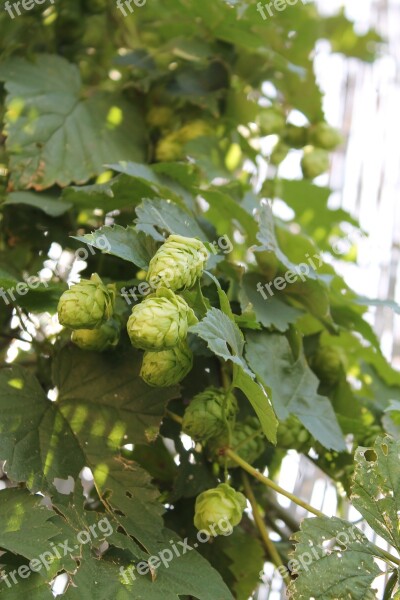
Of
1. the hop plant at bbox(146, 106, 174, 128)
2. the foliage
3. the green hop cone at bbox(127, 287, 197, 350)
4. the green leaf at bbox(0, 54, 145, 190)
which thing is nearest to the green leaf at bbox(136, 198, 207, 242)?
the foliage

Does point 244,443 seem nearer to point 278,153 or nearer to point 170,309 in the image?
point 170,309

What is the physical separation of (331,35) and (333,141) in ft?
1.22

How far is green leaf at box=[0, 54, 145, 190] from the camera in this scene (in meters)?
1.15

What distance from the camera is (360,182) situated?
208 cm

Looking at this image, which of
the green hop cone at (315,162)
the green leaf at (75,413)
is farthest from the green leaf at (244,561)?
the green hop cone at (315,162)

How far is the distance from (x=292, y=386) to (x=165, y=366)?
21 cm

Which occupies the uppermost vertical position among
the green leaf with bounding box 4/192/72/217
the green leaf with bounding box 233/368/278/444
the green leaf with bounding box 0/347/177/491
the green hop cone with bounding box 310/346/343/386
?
the green leaf with bounding box 4/192/72/217

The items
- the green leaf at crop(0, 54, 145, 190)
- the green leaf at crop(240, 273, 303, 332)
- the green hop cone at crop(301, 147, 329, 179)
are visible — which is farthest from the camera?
the green hop cone at crop(301, 147, 329, 179)

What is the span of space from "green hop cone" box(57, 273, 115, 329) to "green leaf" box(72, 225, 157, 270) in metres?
0.04

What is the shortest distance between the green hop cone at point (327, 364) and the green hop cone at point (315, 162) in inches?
14.4

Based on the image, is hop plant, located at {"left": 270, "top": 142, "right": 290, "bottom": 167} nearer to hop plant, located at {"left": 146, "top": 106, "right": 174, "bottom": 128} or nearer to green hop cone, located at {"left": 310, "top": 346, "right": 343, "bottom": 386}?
hop plant, located at {"left": 146, "top": 106, "right": 174, "bottom": 128}

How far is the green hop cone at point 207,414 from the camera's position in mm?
914

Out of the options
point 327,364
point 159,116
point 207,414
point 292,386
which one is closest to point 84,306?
point 207,414

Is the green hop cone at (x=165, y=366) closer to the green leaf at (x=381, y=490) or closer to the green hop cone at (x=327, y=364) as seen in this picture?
the green leaf at (x=381, y=490)
